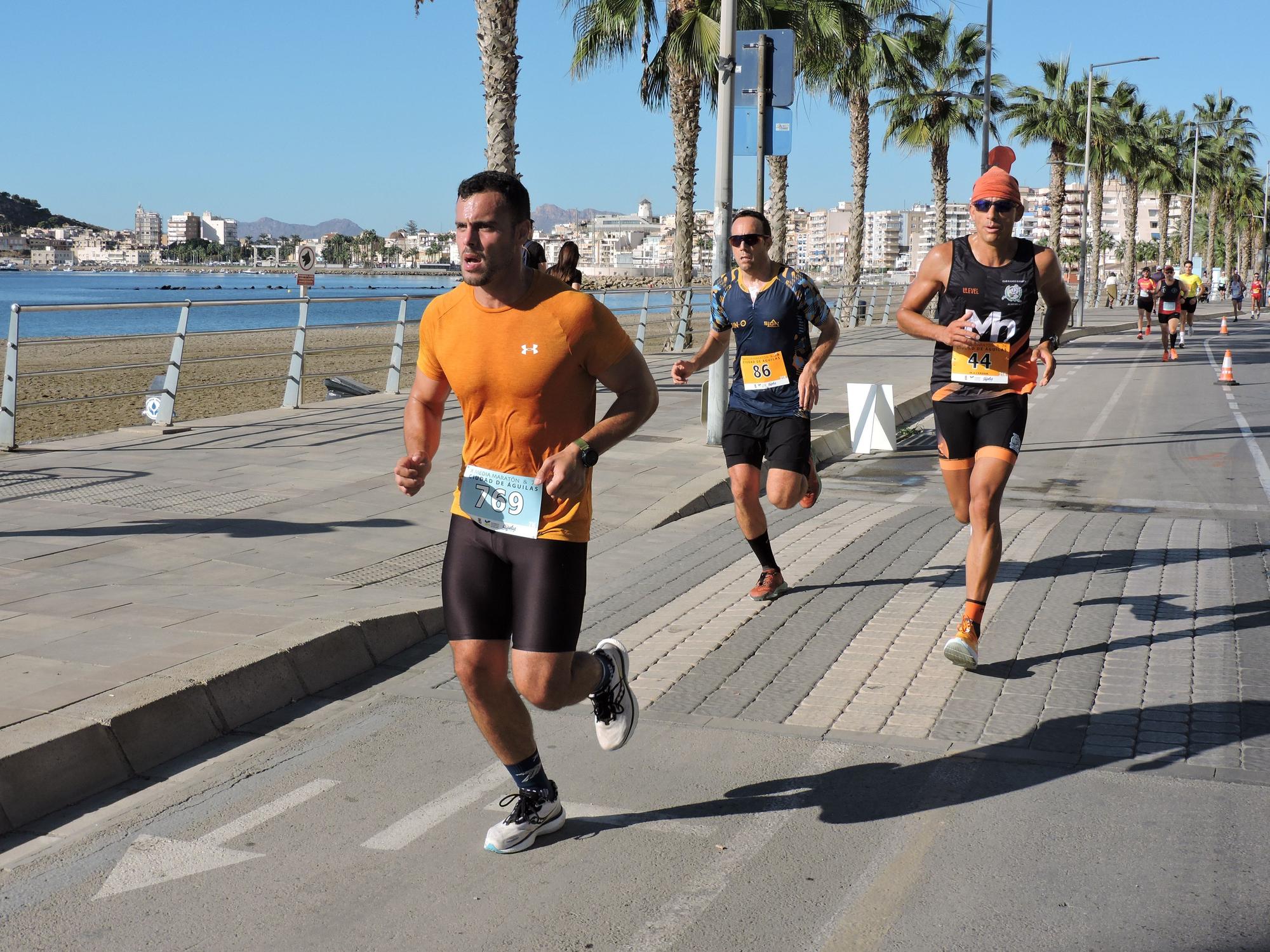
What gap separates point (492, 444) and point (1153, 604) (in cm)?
443

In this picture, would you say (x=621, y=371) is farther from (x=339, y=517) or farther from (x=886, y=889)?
(x=339, y=517)

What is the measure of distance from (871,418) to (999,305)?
7408 millimetres

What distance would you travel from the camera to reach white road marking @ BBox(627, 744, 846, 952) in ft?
11.0

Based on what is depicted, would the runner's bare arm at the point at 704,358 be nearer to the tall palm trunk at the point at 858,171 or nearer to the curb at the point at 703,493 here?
the curb at the point at 703,493

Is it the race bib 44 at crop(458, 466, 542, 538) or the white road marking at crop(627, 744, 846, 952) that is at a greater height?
the race bib 44 at crop(458, 466, 542, 538)

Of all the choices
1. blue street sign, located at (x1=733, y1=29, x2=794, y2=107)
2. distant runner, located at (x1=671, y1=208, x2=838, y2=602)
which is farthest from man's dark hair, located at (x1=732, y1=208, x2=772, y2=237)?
blue street sign, located at (x1=733, y1=29, x2=794, y2=107)

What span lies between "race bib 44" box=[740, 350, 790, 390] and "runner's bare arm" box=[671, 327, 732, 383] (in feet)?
0.57

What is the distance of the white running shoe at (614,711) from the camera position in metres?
4.28

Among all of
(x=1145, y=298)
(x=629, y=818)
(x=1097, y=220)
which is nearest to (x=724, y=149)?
(x=629, y=818)

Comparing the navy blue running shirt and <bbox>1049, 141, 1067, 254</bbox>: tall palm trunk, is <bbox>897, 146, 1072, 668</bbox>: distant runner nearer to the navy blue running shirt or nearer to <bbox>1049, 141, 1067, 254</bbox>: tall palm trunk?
the navy blue running shirt

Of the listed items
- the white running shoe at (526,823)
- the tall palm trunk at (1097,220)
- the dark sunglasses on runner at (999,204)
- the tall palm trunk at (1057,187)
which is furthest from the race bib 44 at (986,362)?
A: the tall palm trunk at (1097,220)

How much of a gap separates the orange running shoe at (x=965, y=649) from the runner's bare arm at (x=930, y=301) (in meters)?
1.25

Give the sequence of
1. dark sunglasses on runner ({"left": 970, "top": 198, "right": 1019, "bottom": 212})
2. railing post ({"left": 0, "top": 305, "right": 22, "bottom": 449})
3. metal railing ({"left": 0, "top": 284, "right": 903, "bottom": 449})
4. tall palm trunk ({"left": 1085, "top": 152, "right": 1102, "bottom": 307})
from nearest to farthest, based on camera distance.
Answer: dark sunglasses on runner ({"left": 970, "top": 198, "right": 1019, "bottom": 212})
railing post ({"left": 0, "top": 305, "right": 22, "bottom": 449})
metal railing ({"left": 0, "top": 284, "right": 903, "bottom": 449})
tall palm trunk ({"left": 1085, "top": 152, "right": 1102, "bottom": 307})

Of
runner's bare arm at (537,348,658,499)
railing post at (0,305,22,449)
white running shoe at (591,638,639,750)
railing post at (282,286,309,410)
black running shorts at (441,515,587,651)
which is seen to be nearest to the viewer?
runner's bare arm at (537,348,658,499)
